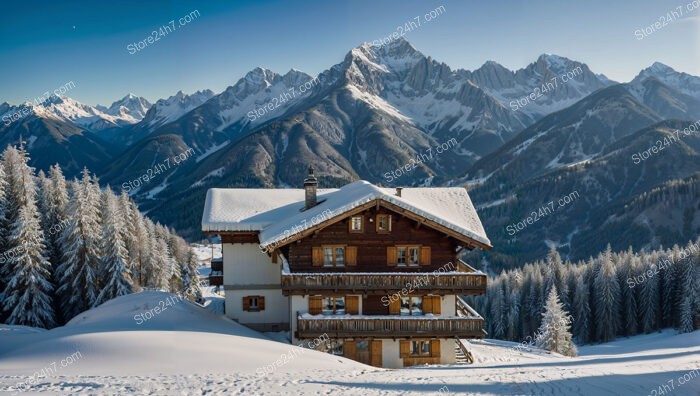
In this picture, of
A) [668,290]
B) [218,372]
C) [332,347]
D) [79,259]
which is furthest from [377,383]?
[668,290]

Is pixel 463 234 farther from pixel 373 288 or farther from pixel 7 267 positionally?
pixel 7 267

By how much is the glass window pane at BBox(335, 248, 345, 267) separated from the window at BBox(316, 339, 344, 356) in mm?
4387

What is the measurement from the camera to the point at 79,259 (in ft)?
132

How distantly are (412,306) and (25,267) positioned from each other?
29794mm

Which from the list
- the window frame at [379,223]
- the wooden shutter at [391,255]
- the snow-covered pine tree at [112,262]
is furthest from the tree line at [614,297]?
the snow-covered pine tree at [112,262]

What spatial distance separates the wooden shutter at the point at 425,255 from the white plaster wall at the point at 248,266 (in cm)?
915

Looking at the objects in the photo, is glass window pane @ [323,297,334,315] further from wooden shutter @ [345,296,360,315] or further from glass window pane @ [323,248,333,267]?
glass window pane @ [323,248,333,267]

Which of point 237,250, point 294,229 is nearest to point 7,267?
point 237,250

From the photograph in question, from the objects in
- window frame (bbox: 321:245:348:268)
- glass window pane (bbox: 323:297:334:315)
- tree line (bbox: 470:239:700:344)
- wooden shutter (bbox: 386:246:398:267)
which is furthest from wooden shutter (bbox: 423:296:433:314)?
tree line (bbox: 470:239:700:344)

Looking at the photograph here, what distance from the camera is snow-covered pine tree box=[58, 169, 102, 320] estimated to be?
3994 centimetres

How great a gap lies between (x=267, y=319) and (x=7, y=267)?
73.7 ft

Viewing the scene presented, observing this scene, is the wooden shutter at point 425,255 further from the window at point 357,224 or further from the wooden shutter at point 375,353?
the wooden shutter at point 375,353

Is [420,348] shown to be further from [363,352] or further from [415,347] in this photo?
[363,352]

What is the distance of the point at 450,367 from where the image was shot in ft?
79.3
